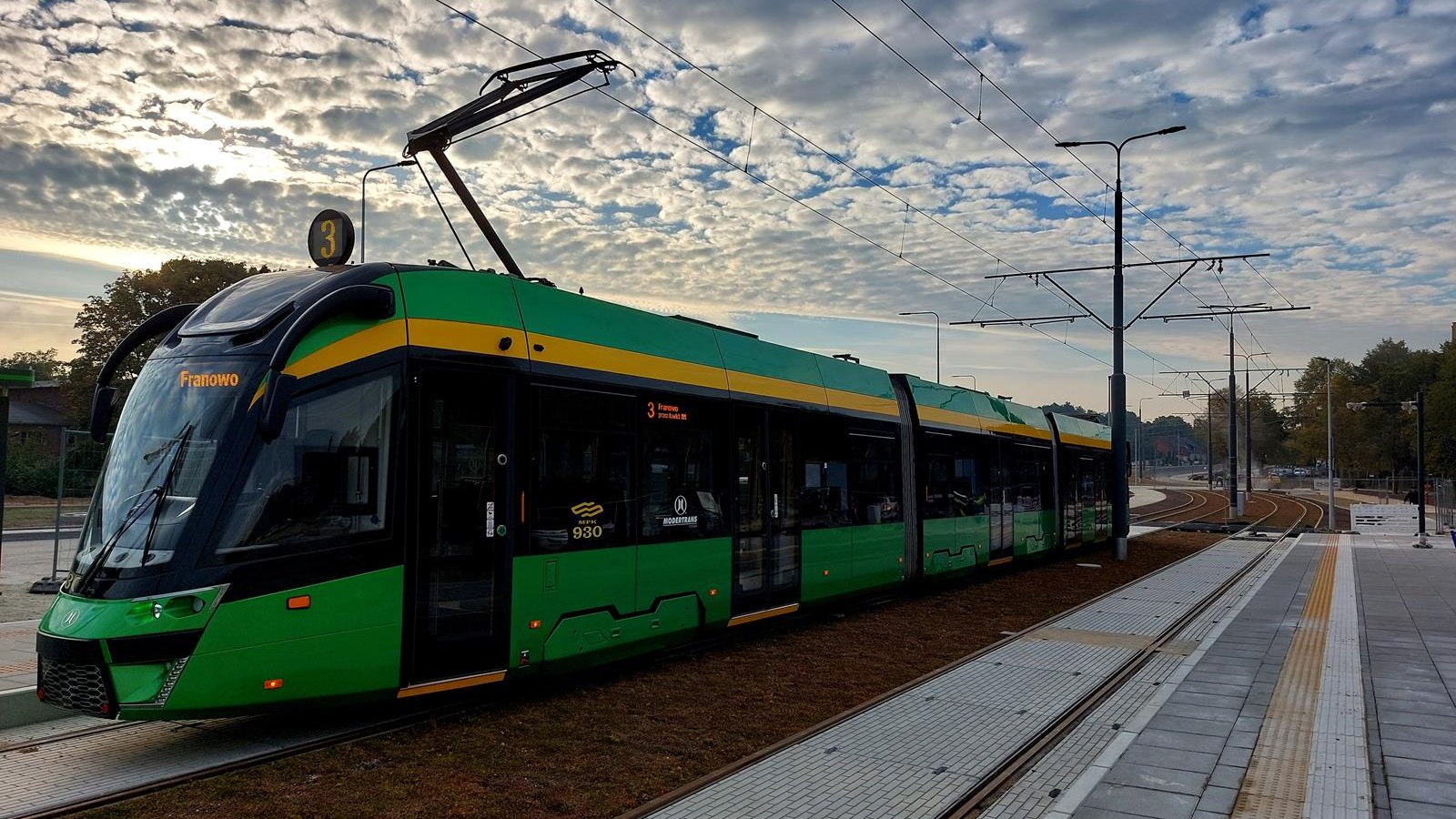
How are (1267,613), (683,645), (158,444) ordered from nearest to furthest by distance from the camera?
(158,444)
(683,645)
(1267,613)

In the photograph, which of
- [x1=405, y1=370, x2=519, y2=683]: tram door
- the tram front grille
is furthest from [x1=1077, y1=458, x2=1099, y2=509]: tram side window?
the tram front grille

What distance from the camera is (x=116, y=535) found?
21.6 feet

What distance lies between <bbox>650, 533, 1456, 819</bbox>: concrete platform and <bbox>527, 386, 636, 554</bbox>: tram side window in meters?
2.63

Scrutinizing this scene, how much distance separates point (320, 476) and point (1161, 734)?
22.0ft

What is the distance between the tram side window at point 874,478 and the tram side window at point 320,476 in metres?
7.78

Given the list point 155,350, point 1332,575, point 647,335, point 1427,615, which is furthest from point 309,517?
point 1332,575

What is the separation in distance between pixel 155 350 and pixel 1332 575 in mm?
22165

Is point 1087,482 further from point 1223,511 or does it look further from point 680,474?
point 1223,511

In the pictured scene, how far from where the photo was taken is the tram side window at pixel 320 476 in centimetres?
663

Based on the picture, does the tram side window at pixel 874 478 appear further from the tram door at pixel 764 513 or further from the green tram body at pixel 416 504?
the green tram body at pixel 416 504

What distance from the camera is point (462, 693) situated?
8680mm

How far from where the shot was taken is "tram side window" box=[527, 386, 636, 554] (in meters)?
8.47

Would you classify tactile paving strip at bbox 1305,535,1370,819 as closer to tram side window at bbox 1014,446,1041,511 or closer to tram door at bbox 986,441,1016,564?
tram door at bbox 986,441,1016,564

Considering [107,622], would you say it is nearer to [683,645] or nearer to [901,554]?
[683,645]
